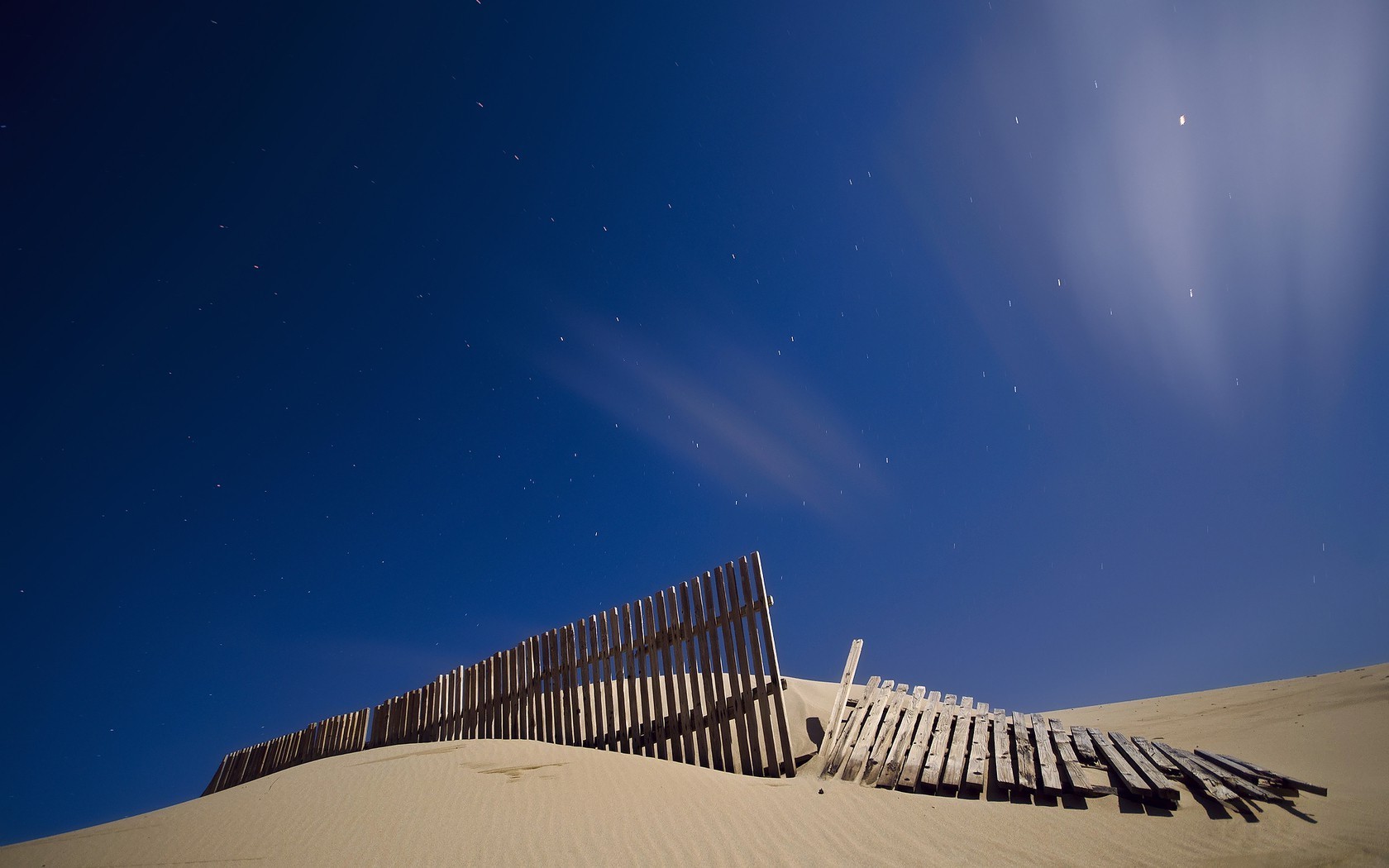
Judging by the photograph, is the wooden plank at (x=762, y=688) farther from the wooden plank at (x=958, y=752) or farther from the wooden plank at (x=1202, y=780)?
the wooden plank at (x=1202, y=780)

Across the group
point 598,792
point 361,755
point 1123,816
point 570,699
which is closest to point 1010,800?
point 1123,816

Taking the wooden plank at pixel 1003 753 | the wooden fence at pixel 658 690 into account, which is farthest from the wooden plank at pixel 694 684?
the wooden plank at pixel 1003 753

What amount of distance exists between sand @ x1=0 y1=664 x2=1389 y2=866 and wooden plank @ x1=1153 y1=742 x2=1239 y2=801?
0.21 meters

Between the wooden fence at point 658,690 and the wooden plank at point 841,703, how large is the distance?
417 millimetres

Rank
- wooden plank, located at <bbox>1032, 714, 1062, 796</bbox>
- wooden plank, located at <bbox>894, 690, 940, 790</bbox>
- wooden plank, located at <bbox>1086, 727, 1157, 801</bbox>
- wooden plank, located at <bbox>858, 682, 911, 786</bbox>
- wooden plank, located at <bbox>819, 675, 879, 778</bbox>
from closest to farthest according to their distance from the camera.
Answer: wooden plank, located at <bbox>1086, 727, 1157, 801</bbox>, wooden plank, located at <bbox>1032, 714, 1062, 796</bbox>, wooden plank, located at <bbox>894, 690, 940, 790</bbox>, wooden plank, located at <bbox>858, 682, 911, 786</bbox>, wooden plank, located at <bbox>819, 675, 879, 778</bbox>

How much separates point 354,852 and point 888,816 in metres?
3.42

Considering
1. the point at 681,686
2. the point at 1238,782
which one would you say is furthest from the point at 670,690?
the point at 1238,782

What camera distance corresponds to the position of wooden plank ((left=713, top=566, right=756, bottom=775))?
629cm

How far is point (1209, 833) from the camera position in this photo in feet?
13.4

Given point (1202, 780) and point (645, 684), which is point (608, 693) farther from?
point (1202, 780)

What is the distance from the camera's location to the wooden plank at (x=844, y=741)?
6023 mm

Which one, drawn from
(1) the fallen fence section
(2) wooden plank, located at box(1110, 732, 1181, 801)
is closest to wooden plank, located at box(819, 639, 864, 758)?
(1) the fallen fence section

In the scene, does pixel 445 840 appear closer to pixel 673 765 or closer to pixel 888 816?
pixel 673 765

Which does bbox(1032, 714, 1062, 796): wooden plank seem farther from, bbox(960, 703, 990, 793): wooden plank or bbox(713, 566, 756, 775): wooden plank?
→ bbox(713, 566, 756, 775): wooden plank
